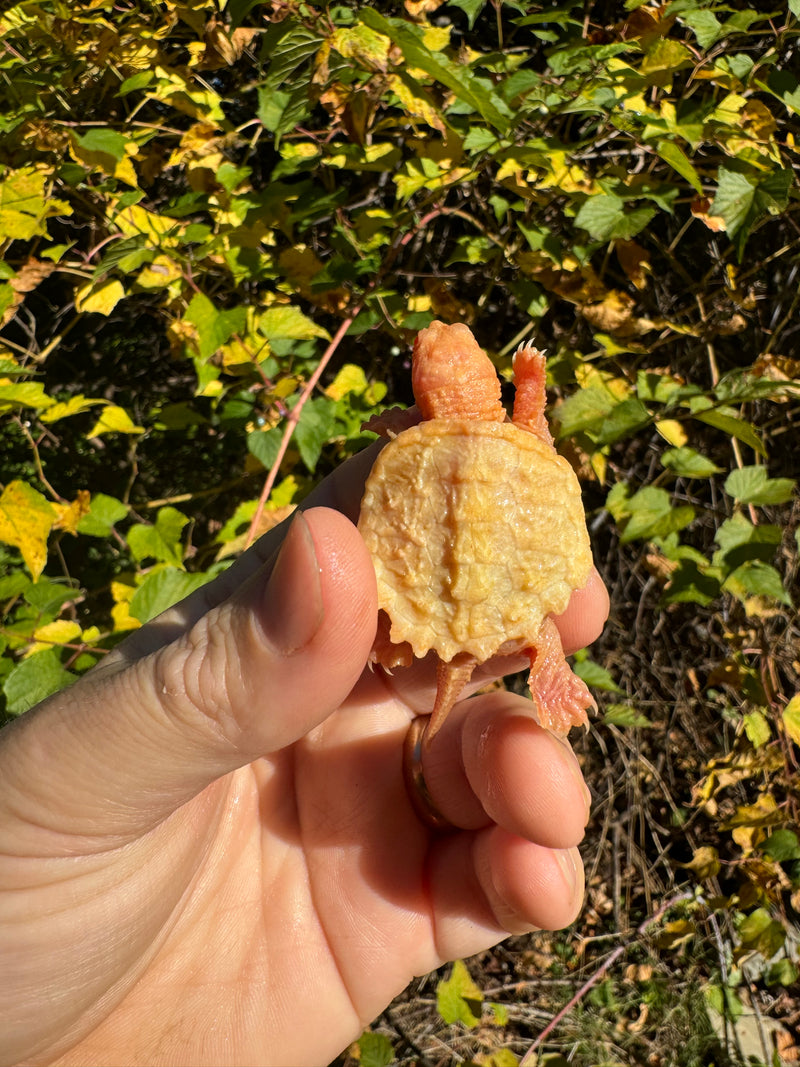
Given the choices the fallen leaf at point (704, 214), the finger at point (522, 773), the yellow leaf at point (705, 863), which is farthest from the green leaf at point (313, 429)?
the yellow leaf at point (705, 863)

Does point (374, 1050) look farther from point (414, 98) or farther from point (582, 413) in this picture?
Result: point (414, 98)

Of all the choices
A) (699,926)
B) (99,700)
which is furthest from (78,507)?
(699,926)

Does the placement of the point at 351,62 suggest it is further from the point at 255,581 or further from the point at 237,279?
the point at 255,581

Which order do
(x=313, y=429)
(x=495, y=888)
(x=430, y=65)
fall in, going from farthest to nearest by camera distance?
(x=313, y=429)
(x=495, y=888)
(x=430, y=65)

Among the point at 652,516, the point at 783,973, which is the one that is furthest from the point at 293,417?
the point at 783,973

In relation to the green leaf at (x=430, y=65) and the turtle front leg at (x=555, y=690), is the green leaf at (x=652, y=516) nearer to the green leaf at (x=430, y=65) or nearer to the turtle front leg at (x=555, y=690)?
the turtle front leg at (x=555, y=690)

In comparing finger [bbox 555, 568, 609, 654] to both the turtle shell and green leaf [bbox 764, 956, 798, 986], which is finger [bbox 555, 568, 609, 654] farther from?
green leaf [bbox 764, 956, 798, 986]

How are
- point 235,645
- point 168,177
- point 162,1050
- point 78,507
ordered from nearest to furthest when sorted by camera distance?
point 235,645, point 162,1050, point 78,507, point 168,177
